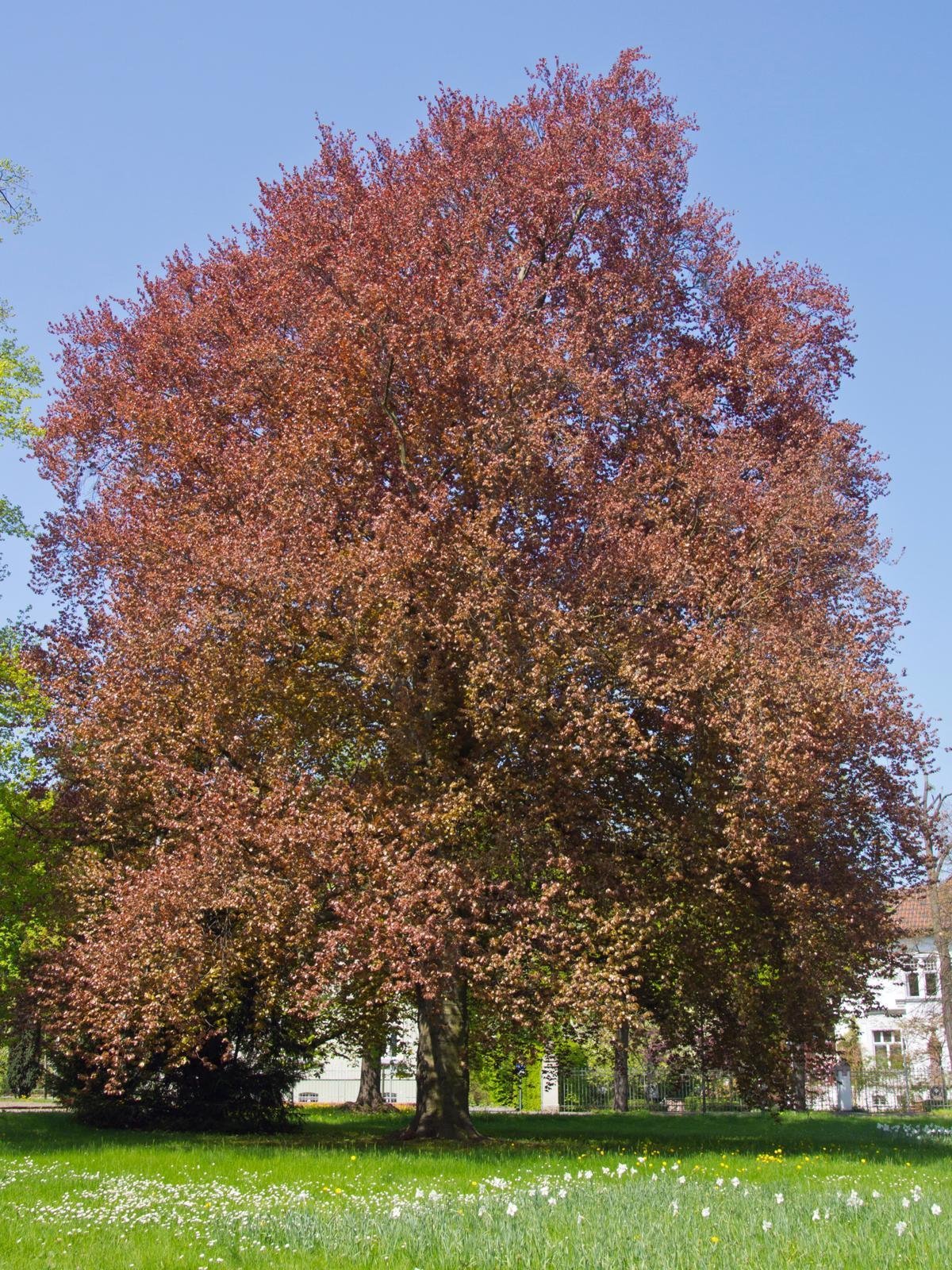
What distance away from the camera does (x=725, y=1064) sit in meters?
18.9

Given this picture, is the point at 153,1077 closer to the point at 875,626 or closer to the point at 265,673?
the point at 265,673

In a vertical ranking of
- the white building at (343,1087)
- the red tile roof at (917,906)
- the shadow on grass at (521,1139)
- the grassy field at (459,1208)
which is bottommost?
the white building at (343,1087)

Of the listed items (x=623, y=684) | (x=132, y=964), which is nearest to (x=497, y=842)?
(x=623, y=684)

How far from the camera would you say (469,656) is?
1662 centimetres

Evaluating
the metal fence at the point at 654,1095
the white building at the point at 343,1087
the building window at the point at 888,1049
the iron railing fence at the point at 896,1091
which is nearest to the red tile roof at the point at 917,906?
the building window at the point at 888,1049

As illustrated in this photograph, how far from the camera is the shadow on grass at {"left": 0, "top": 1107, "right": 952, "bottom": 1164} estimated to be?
1573cm

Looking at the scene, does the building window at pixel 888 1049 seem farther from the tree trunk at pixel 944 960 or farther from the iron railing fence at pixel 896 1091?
the tree trunk at pixel 944 960

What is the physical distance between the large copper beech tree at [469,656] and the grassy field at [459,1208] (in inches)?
86.0

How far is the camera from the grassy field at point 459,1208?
270 inches

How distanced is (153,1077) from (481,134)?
18.3m

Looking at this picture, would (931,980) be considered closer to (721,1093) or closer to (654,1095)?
(654,1095)

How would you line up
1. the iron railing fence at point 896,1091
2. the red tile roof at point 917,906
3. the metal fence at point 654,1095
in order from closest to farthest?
the red tile roof at point 917,906 → the metal fence at point 654,1095 → the iron railing fence at point 896,1091

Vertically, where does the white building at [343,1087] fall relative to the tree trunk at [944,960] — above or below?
below

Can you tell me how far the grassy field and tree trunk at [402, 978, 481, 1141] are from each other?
2094 millimetres
